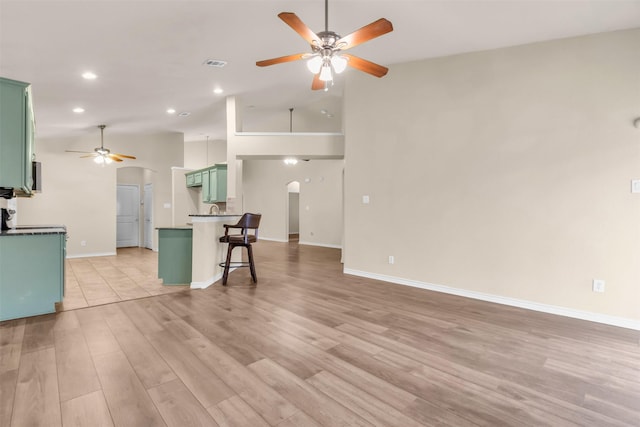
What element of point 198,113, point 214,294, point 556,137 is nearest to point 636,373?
point 556,137

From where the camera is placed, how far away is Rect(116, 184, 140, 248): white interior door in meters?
9.02

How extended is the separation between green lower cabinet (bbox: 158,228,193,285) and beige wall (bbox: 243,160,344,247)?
496cm

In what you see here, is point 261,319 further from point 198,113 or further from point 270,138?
point 198,113

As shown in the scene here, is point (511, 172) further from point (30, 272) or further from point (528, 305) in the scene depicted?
point (30, 272)

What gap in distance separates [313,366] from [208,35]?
341cm

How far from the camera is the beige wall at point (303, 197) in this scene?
29.7 ft

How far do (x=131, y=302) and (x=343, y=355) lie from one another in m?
2.64

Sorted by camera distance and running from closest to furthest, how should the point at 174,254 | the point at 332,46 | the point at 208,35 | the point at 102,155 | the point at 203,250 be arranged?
1. the point at 332,46
2. the point at 208,35
3. the point at 203,250
4. the point at 174,254
5. the point at 102,155

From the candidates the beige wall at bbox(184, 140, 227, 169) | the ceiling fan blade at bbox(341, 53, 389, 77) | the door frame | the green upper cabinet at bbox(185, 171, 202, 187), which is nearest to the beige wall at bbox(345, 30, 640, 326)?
the ceiling fan blade at bbox(341, 53, 389, 77)

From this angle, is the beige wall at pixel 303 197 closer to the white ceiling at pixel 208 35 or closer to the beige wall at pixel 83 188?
the beige wall at pixel 83 188

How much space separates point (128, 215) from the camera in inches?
362

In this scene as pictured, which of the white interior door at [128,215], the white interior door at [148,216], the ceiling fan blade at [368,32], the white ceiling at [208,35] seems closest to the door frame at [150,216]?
the white interior door at [148,216]

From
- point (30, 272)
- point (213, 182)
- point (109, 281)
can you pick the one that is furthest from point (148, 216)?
point (30, 272)

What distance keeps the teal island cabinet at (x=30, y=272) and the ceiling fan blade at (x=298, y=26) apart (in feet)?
9.97
